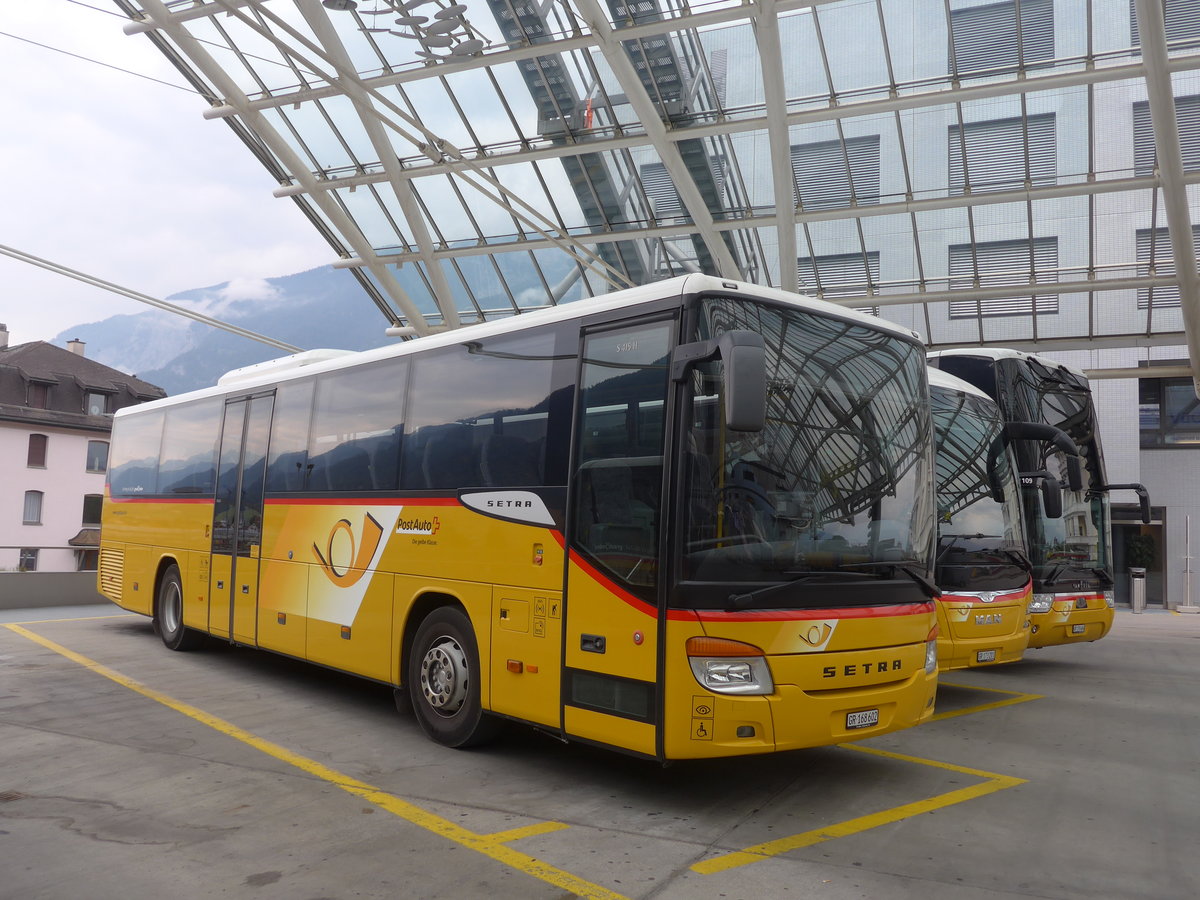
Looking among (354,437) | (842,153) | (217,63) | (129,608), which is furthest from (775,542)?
(217,63)

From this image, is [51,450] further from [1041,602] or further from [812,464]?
[812,464]

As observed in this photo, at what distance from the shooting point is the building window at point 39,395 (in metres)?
48.8

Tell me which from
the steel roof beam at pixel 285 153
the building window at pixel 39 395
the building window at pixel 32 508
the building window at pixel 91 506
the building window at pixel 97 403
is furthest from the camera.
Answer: the building window at pixel 97 403

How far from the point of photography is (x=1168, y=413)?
94.0 ft

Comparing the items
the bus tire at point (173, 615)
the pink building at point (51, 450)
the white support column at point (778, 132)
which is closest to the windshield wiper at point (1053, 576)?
the white support column at point (778, 132)

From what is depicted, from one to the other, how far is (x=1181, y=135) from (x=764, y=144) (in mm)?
7564

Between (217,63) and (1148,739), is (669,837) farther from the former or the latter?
(217,63)

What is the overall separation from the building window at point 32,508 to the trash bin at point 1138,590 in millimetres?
Result: 46720

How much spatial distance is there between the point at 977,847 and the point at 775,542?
186 cm

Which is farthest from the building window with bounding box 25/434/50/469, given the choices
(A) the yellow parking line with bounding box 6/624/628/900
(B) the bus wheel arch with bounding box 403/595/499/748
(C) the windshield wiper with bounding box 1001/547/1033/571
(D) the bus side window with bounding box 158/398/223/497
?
(C) the windshield wiper with bounding box 1001/547/1033/571

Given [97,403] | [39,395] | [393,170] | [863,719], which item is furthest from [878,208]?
[97,403]

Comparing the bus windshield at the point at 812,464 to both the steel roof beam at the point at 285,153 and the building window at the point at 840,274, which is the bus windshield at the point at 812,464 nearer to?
the building window at the point at 840,274

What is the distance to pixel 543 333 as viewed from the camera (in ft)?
22.6

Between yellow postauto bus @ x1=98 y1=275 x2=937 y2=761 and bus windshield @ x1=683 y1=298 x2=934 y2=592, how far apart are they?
16mm
